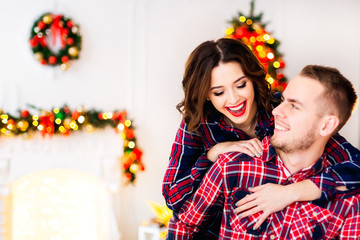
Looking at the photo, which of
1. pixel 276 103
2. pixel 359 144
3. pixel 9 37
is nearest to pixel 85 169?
pixel 9 37

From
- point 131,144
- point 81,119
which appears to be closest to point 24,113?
point 81,119

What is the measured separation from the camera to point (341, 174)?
1452 mm

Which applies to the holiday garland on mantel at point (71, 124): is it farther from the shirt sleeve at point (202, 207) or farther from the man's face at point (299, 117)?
the man's face at point (299, 117)

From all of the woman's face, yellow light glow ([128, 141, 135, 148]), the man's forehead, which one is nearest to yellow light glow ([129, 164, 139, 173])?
yellow light glow ([128, 141, 135, 148])

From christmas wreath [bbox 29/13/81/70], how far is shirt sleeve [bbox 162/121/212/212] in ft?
5.01

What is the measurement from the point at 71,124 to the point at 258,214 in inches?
70.8

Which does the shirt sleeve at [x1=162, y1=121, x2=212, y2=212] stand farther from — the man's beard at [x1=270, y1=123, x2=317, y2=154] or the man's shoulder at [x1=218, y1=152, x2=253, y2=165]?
the man's beard at [x1=270, y1=123, x2=317, y2=154]

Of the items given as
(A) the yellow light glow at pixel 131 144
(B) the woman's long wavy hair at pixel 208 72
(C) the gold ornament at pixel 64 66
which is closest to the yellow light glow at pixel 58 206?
(A) the yellow light glow at pixel 131 144

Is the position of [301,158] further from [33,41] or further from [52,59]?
[33,41]

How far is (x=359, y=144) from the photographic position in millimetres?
3607

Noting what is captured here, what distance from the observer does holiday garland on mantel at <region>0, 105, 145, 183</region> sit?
278cm

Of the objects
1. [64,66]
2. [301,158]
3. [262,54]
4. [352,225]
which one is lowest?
[352,225]

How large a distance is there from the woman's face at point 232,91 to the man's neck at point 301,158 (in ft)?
0.91

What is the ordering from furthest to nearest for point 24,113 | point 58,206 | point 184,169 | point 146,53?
point 146,53 < point 58,206 < point 24,113 < point 184,169
